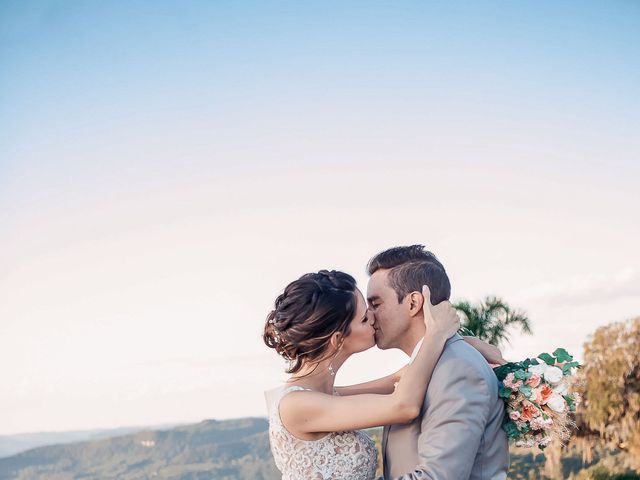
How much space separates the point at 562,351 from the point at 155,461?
118694 millimetres

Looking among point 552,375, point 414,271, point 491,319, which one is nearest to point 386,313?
point 414,271

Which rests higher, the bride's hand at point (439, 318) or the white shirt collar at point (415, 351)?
the bride's hand at point (439, 318)

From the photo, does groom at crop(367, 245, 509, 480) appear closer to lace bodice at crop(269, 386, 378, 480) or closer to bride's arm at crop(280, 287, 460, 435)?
bride's arm at crop(280, 287, 460, 435)

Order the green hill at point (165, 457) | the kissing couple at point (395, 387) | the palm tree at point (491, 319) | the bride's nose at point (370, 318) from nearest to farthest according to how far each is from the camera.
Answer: the kissing couple at point (395, 387) → the bride's nose at point (370, 318) → the palm tree at point (491, 319) → the green hill at point (165, 457)

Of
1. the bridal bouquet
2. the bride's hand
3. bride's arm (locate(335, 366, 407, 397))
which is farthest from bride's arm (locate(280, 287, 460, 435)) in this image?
bride's arm (locate(335, 366, 407, 397))

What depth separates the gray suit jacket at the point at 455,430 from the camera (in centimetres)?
484

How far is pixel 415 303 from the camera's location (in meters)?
5.64

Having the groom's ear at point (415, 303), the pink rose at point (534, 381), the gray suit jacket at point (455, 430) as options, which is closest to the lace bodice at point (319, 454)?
the gray suit jacket at point (455, 430)

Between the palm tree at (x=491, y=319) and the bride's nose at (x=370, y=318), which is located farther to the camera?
the palm tree at (x=491, y=319)

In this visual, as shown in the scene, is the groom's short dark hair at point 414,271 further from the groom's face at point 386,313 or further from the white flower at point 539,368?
the white flower at point 539,368

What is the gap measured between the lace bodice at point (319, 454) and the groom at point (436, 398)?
0.36m

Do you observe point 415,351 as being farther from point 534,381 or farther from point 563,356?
point 563,356

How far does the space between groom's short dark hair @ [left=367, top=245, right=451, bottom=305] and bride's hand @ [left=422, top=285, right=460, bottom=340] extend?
8 centimetres

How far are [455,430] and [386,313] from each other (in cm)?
116
